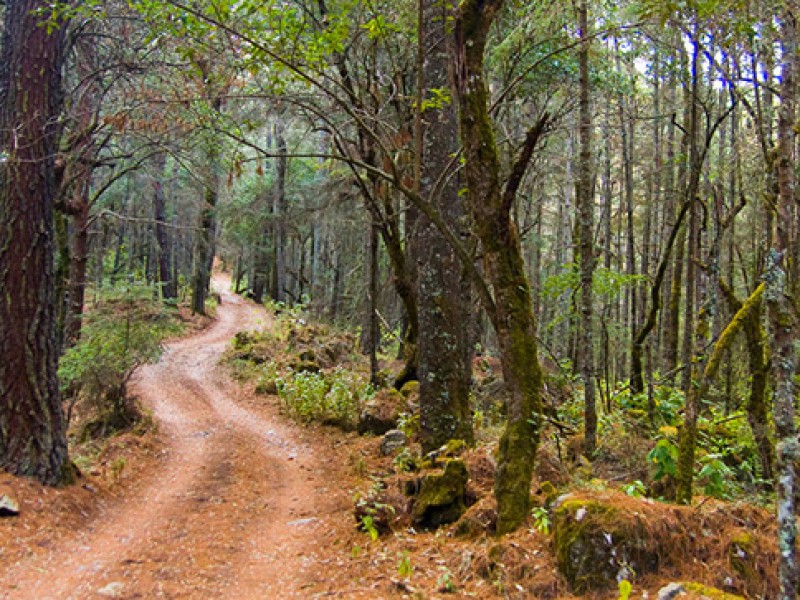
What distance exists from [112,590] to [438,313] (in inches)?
178

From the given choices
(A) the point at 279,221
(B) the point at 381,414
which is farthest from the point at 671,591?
(A) the point at 279,221

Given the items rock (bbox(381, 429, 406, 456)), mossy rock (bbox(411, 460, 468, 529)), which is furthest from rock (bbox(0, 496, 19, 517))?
rock (bbox(381, 429, 406, 456))

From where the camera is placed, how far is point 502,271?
14.8ft

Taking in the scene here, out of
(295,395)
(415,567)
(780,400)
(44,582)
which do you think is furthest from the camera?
(295,395)

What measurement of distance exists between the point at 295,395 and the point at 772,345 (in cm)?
952

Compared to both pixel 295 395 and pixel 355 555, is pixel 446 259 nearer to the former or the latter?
pixel 355 555

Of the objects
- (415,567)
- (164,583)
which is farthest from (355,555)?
(164,583)

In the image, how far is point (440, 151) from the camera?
295 inches

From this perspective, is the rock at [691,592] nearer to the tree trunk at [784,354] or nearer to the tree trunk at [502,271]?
the tree trunk at [784,354]

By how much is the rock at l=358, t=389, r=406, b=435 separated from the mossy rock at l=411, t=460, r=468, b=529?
4.15 meters

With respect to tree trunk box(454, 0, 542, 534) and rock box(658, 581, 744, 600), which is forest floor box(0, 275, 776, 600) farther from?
tree trunk box(454, 0, 542, 534)

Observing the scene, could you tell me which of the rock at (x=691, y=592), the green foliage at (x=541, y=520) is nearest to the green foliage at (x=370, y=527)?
the green foliage at (x=541, y=520)

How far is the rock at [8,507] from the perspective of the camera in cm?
580

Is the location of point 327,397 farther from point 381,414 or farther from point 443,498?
point 443,498
